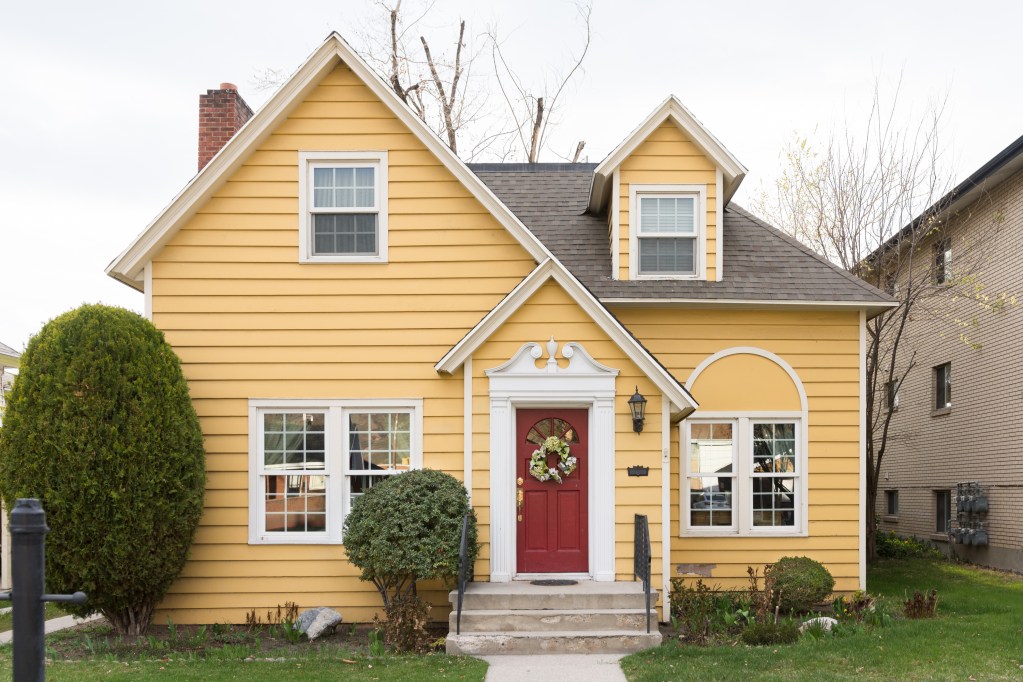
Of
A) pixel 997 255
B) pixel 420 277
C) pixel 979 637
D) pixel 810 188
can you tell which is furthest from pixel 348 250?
pixel 997 255

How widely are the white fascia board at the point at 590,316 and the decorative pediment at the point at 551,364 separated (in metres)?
0.37

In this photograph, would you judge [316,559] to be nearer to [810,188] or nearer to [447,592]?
[447,592]

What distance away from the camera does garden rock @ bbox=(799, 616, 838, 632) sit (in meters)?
10.4

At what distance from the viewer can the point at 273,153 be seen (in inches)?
468

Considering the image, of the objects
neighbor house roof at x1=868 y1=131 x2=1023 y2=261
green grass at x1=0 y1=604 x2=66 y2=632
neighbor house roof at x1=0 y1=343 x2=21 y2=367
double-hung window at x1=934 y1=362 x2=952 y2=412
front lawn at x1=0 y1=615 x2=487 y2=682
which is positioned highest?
neighbor house roof at x1=868 y1=131 x2=1023 y2=261

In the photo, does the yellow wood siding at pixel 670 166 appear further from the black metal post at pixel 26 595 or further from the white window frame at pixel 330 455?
the black metal post at pixel 26 595

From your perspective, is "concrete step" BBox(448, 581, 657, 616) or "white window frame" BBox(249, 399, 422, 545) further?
"white window frame" BBox(249, 399, 422, 545)

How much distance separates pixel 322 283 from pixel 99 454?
3.33m

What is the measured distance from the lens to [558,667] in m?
9.19

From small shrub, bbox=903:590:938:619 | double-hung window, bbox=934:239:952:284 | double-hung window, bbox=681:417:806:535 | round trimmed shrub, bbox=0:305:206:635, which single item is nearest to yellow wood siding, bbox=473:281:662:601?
double-hung window, bbox=681:417:806:535

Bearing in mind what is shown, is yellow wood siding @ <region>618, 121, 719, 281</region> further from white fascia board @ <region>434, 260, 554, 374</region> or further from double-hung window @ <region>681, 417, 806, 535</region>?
white fascia board @ <region>434, 260, 554, 374</region>

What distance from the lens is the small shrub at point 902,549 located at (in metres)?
18.7

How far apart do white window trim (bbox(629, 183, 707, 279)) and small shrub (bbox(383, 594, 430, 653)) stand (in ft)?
18.0

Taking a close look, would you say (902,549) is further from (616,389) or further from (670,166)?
(616,389)
